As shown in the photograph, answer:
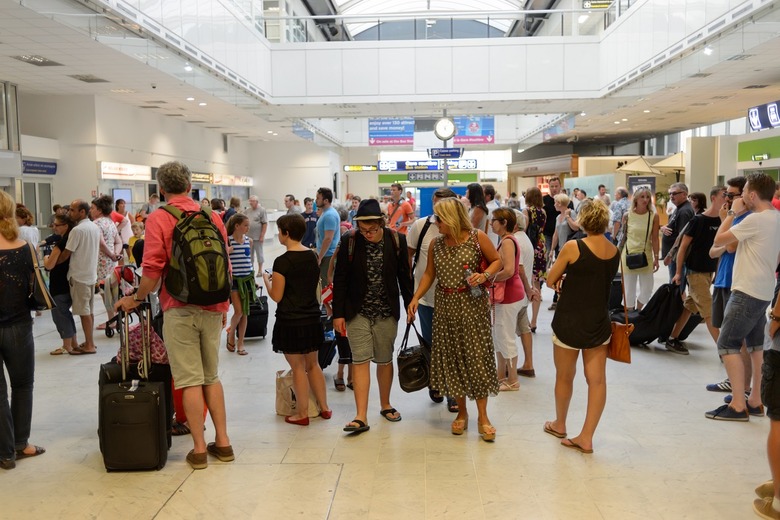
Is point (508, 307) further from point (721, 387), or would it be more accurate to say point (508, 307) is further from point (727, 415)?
point (721, 387)

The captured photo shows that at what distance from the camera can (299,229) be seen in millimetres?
4742

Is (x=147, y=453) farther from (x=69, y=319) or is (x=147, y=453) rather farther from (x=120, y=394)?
(x=69, y=319)

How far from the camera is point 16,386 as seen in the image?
416cm

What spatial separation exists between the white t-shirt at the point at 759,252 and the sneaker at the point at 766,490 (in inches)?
59.9

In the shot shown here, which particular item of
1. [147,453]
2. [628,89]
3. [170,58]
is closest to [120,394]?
[147,453]

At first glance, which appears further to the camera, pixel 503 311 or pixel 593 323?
pixel 503 311

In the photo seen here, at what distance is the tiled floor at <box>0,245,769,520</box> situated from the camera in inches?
139

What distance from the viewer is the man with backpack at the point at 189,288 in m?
3.83

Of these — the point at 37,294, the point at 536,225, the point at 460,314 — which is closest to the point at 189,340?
the point at 37,294

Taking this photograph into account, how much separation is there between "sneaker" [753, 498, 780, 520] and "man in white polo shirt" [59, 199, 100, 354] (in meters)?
6.21

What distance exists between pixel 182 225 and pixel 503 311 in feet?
8.67

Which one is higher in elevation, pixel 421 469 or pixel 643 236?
pixel 643 236

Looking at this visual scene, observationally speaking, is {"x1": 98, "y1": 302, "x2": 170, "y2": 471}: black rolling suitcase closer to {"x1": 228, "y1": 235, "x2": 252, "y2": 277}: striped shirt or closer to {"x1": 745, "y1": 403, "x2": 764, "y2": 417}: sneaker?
{"x1": 228, "y1": 235, "x2": 252, "y2": 277}: striped shirt

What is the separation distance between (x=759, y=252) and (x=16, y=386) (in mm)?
4849
